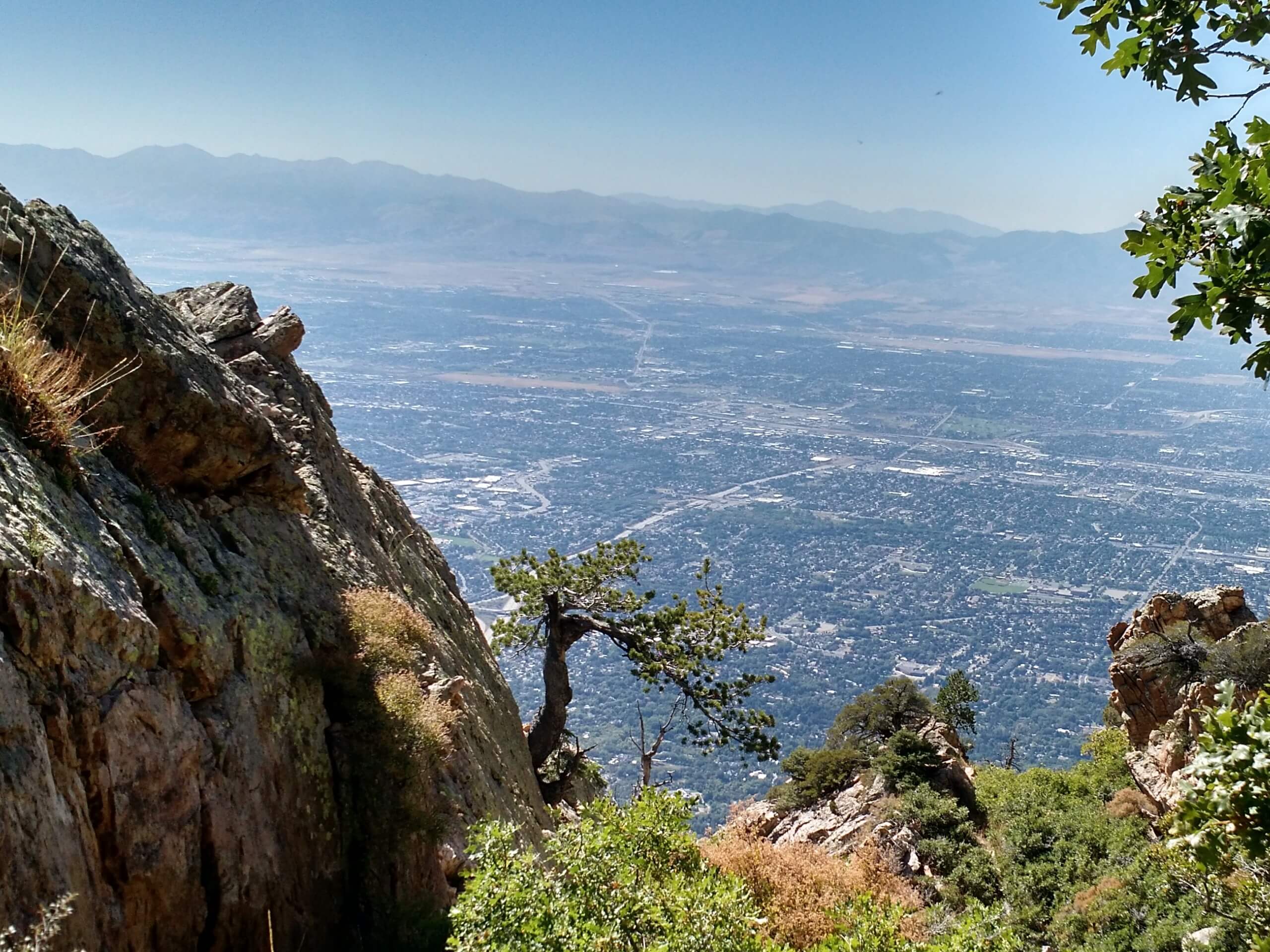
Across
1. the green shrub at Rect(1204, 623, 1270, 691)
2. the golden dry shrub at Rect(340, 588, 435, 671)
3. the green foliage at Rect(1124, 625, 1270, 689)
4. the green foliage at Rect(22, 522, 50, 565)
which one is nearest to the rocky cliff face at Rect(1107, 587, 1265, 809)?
the green foliage at Rect(1124, 625, 1270, 689)

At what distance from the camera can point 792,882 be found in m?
13.7

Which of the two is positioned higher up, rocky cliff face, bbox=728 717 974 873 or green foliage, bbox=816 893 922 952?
green foliage, bbox=816 893 922 952

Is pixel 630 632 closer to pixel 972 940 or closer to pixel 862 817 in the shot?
pixel 862 817

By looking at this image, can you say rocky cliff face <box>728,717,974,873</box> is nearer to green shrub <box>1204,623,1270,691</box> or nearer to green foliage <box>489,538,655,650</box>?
green foliage <box>489,538,655,650</box>

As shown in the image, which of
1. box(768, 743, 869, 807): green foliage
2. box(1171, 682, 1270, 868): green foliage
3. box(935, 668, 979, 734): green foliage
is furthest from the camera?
box(935, 668, 979, 734): green foliage

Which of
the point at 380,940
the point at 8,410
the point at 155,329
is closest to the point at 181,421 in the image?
the point at 155,329

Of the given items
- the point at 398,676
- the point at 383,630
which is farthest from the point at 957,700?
the point at 398,676

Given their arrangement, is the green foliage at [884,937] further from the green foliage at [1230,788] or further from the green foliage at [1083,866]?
the green foliage at [1083,866]

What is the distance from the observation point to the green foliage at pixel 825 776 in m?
30.5

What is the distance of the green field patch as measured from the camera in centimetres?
14338

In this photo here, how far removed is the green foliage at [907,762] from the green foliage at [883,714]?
3.48 meters

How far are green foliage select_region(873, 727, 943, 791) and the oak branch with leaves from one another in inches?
307

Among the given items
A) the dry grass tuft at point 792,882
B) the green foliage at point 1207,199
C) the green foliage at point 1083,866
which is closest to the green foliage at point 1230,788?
the green foliage at point 1207,199

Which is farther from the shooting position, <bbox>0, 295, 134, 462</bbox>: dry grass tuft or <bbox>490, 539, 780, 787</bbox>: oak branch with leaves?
<bbox>490, 539, 780, 787</bbox>: oak branch with leaves
